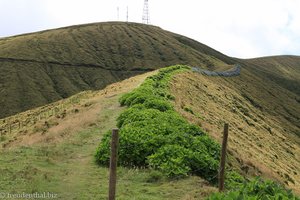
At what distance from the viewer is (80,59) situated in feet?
513

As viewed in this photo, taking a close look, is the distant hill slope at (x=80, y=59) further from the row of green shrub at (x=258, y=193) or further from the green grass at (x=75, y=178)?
the row of green shrub at (x=258, y=193)

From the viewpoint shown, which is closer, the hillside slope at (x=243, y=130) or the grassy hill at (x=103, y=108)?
the grassy hill at (x=103, y=108)

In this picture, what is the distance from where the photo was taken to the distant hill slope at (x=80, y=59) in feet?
417

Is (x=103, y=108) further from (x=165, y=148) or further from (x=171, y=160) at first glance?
(x=171, y=160)

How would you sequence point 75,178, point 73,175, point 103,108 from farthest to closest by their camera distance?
point 103,108 < point 73,175 < point 75,178

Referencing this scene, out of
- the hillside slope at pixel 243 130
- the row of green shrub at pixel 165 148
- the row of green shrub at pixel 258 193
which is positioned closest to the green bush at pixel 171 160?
the row of green shrub at pixel 165 148

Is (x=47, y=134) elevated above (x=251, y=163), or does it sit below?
above

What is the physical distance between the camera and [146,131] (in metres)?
22.1

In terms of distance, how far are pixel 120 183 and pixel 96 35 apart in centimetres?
16908

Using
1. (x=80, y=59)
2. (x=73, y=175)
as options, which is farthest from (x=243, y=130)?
(x=80, y=59)

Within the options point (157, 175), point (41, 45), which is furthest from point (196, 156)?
point (41, 45)

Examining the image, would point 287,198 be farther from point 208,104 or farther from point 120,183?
point 208,104

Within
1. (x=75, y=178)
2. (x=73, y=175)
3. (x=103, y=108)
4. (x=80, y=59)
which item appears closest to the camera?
(x=75, y=178)

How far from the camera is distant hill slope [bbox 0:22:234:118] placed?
127m
